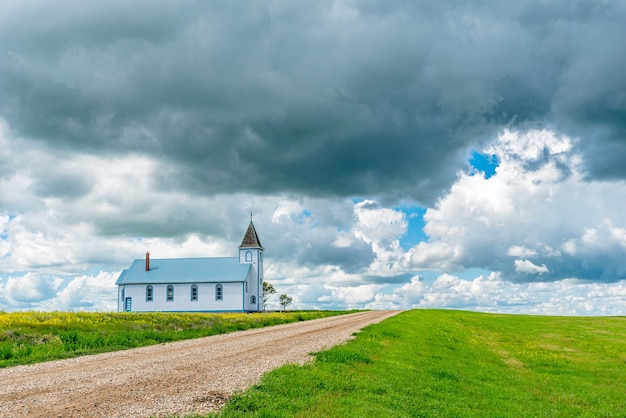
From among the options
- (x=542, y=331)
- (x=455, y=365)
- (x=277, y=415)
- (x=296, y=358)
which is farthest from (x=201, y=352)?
(x=542, y=331)

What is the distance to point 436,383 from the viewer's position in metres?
16.2

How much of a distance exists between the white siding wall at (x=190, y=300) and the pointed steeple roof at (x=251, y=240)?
809 centimetres

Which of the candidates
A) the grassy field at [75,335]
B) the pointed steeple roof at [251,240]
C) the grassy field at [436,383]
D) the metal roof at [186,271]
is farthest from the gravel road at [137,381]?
the pointed steeple roof at [251,240]

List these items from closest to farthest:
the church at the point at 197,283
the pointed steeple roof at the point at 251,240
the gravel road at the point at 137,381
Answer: the gravel road at the point at 137,381
the church at the point at 197,283
the pointed steeple roof at the point at 251,240

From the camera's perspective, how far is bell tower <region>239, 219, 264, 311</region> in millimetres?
96438

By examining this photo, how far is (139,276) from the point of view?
96.4 m

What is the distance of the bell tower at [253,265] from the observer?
96.4 m

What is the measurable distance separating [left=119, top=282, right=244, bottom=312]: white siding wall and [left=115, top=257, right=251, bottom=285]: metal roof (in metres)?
1.10

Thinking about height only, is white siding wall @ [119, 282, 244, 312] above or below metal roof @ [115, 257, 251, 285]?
below

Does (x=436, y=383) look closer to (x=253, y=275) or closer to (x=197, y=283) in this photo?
(x=197, y=283)

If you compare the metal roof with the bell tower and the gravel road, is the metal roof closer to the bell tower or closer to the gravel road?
the bell tower

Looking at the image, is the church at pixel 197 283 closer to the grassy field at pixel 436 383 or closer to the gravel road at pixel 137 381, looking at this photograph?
the grassy field at pixel 436 383

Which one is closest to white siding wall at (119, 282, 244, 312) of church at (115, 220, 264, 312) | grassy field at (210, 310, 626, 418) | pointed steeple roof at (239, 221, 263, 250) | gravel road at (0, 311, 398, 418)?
church at (115, 220, 264, 312)

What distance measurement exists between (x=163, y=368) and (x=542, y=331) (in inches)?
1490
